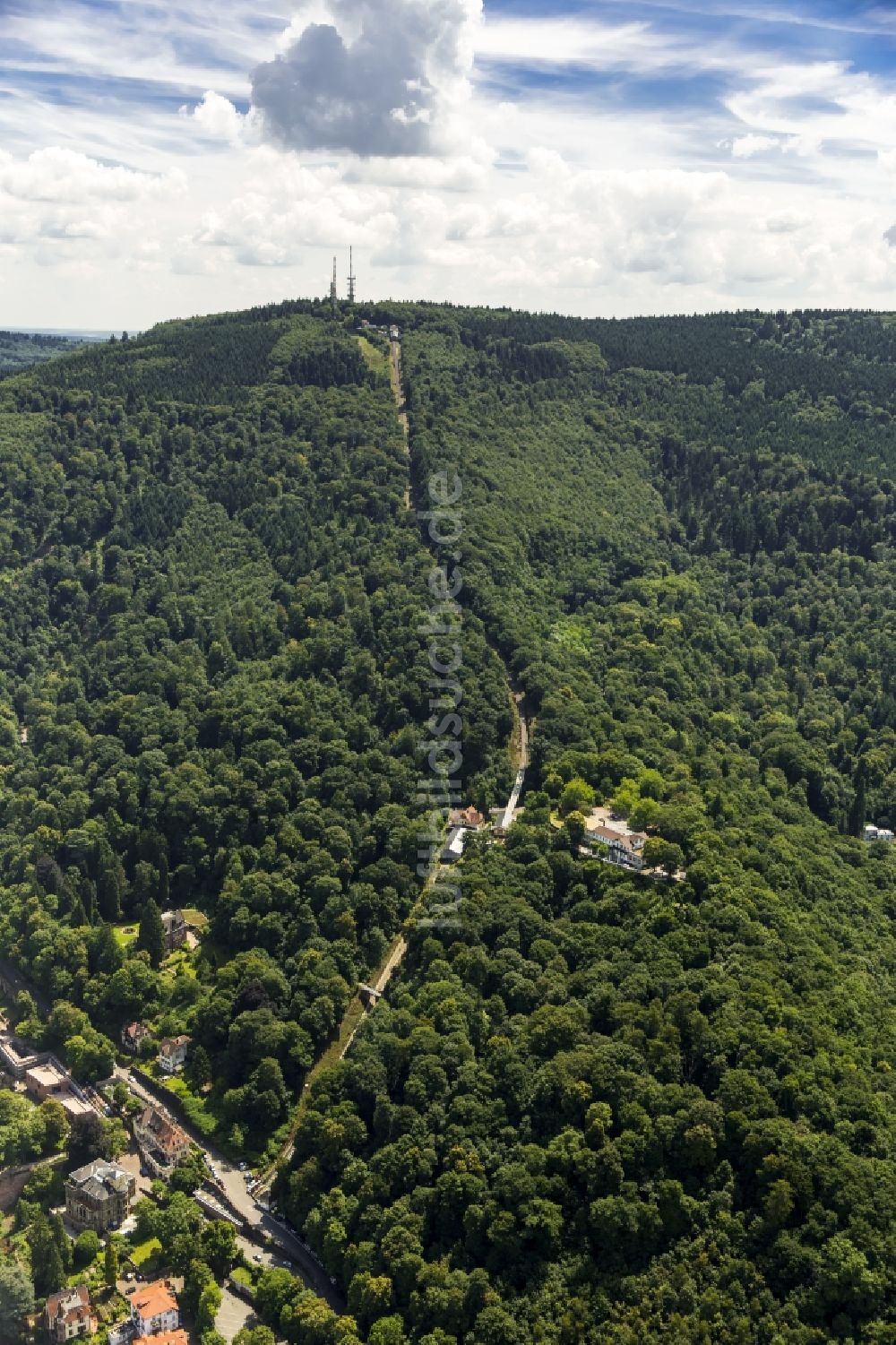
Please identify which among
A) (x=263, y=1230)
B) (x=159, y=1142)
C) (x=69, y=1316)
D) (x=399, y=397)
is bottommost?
(x=263, y=1230)

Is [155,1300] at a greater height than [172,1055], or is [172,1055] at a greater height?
[172,1055]

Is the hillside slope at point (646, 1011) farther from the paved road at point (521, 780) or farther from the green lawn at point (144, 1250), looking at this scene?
the green lawn at point (144, 1250)

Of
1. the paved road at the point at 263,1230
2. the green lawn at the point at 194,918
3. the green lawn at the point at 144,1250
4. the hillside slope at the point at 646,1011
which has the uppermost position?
A: the hillside slope at the point at 646,1011

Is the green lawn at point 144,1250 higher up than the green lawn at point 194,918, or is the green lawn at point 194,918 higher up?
the green lawn at point 194,918

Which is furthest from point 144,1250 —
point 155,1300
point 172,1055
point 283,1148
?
point 172,1055

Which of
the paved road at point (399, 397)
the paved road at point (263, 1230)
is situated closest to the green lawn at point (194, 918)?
the paved road at point (263, 1230)

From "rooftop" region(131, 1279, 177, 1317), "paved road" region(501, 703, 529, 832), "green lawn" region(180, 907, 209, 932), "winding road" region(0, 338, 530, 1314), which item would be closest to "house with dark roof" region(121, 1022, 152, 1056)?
"winding road" region(0, 338, 530, 1314)

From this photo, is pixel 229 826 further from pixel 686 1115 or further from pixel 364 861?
pixel 686 1115

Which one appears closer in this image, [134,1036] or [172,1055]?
[172,1055]

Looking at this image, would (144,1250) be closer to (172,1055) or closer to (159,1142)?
(159,1142)

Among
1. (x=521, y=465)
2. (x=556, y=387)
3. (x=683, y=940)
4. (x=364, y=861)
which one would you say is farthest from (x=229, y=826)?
(x=556, y=387)
